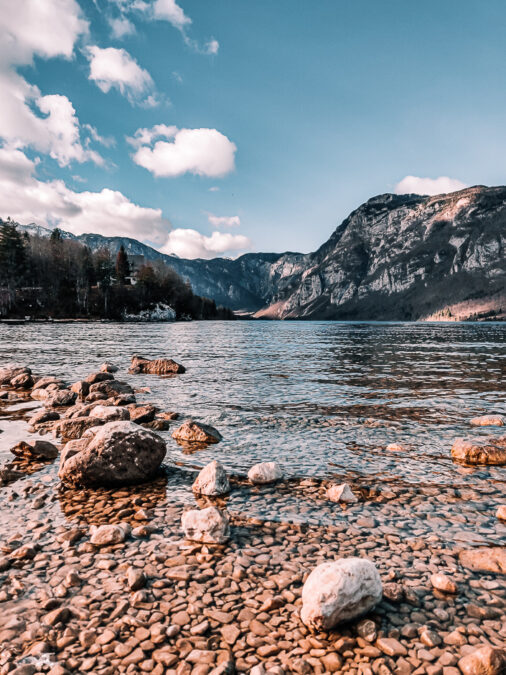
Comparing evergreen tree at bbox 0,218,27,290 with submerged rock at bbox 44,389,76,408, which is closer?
submerged rock at bbox 44,389,76,408

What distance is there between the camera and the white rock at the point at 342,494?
27.0ft

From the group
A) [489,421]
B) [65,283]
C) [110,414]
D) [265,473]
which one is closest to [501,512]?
[265,473]

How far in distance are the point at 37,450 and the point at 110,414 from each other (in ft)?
9.34

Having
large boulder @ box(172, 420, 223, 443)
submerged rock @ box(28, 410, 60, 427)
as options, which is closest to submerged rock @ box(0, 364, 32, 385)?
submerged rock @ box(28, 410, 60, 427)

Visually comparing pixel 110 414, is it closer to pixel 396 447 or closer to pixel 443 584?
pixel 396 447

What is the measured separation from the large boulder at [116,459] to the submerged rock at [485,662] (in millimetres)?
7342

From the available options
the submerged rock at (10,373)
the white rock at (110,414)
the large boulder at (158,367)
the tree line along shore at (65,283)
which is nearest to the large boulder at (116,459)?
the white rock at (110,414)

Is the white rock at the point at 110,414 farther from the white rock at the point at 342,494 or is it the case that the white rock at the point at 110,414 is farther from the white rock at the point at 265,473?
the white rock at the point at 342,494

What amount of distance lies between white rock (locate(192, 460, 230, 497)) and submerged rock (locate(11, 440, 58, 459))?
4938 millimetres

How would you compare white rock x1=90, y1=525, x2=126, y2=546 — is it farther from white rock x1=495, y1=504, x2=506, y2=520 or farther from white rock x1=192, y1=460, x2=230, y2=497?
white rock x1=495, y1=504, x2=506, y2=520

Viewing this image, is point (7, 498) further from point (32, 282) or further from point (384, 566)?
point (32, 282)

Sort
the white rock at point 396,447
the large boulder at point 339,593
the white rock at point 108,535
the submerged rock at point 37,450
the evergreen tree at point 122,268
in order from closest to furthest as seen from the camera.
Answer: the large boulder at point 339,593, the white rock at point 108,535, the submerged rock at point 37,450, the white rock at point 396,447, the evergreen tree at point 122,268

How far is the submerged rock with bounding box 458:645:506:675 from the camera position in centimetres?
398

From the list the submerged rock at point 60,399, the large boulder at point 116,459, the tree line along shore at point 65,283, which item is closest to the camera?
the large boulder at point 116,459
